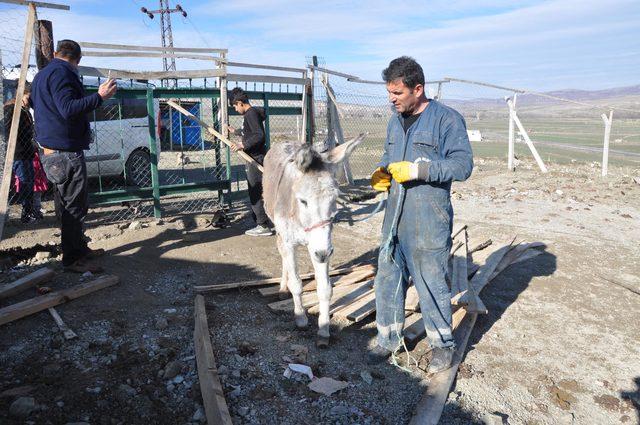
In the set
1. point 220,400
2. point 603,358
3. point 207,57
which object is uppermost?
point 207,57

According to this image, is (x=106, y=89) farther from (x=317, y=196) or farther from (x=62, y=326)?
(x=317, y=196)

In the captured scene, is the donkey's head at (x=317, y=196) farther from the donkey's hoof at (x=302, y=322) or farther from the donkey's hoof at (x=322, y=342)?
the donkey's hoof at (x=302, y=322)

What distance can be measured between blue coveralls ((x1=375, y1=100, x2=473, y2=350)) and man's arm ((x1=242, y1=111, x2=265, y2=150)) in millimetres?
3854

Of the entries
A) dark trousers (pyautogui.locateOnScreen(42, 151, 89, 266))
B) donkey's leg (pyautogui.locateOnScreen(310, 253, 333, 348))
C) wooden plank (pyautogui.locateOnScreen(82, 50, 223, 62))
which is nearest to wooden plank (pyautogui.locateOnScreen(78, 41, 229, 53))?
wooden plank (pyautogui.locateOnScreen(82, 50, 223, 62))

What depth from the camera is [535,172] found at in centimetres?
1512

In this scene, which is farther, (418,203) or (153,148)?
(153,148)

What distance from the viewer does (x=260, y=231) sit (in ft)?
26.1

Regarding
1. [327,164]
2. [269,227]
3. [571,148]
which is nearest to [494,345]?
[327,164]

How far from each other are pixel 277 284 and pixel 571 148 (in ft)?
74.9

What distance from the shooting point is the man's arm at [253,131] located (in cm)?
760

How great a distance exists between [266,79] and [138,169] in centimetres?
368

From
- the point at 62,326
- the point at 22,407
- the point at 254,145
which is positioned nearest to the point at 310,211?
the point at 22,407

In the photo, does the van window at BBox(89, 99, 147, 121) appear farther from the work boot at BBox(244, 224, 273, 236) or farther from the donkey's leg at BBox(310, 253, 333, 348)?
the donkey's leg at BBox(310, 253, 333, 348)

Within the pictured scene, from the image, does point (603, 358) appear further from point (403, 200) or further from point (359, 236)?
point (359, 236)
